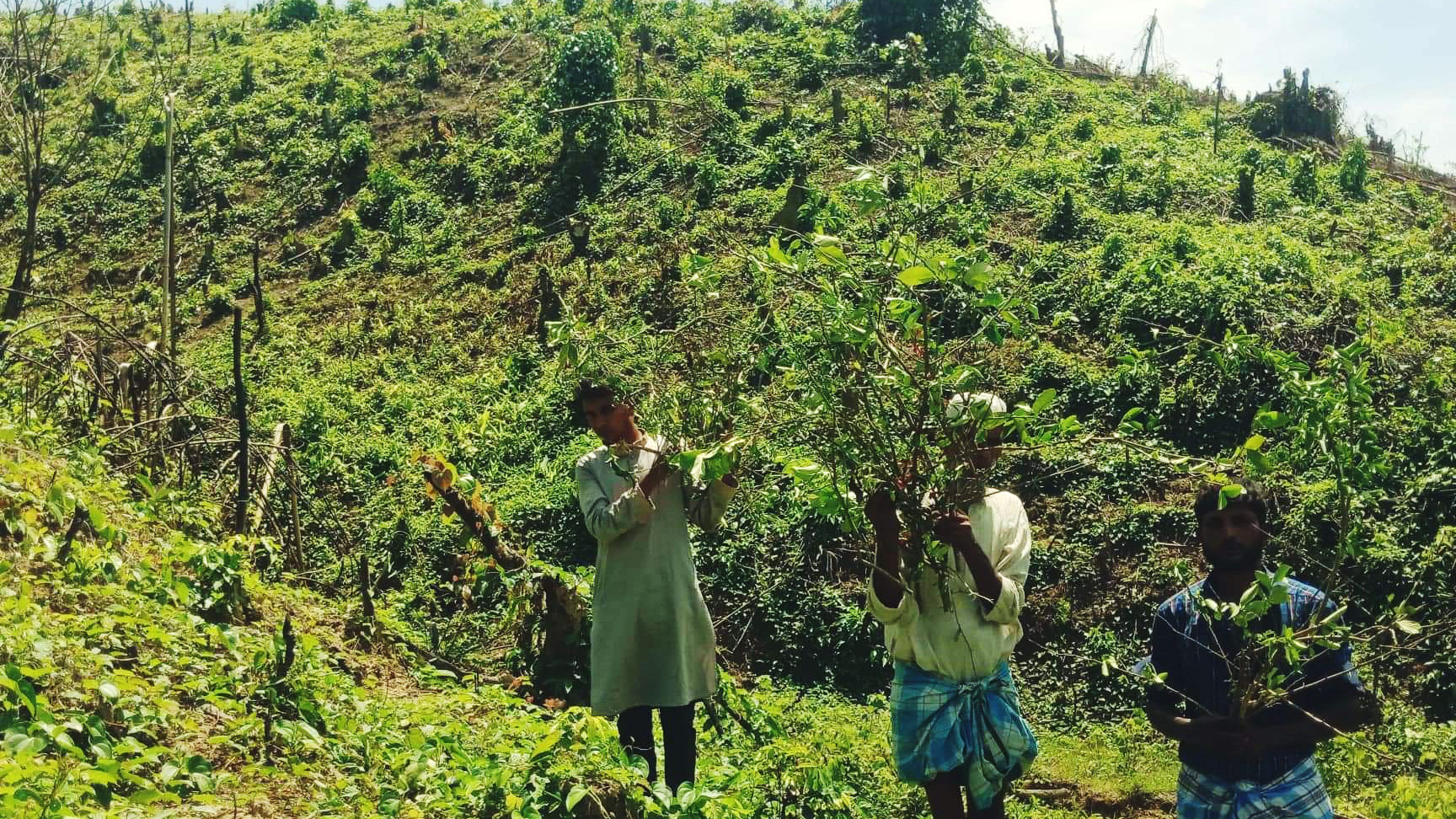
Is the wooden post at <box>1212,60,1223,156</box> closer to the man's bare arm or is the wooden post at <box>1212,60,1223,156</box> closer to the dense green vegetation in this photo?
the dense green vegetation

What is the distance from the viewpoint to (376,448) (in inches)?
434

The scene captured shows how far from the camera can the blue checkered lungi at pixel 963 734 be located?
3.18 meters

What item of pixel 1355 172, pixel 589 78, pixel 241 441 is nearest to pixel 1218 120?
pixel 1355 172

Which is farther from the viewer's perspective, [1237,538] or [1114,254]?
[1114,254]

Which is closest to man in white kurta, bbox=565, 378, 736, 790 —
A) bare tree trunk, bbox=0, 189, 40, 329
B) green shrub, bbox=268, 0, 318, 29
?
bare tree trunk, bbox=0, 189, 40, 329

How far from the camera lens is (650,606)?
12.6 feet

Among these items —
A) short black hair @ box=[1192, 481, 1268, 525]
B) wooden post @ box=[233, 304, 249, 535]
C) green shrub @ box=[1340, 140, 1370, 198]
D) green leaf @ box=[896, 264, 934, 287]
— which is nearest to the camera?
green leaf @ box=[896, 264, 934, 287]

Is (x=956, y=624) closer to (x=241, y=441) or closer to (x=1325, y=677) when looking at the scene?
(x=1325, y=677)

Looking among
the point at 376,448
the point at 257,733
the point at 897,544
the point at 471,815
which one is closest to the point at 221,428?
the point at 376,448

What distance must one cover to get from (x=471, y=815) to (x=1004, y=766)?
4.59 ft

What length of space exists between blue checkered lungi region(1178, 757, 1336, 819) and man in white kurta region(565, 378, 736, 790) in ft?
5.06

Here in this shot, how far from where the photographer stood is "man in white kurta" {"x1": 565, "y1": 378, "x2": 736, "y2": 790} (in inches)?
150

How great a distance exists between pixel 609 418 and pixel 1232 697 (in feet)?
6.22

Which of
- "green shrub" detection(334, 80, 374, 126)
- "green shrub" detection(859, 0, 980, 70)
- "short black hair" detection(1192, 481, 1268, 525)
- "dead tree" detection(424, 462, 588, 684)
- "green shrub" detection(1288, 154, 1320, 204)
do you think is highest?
"green shrub" detection(859, 0, 980, 70)
